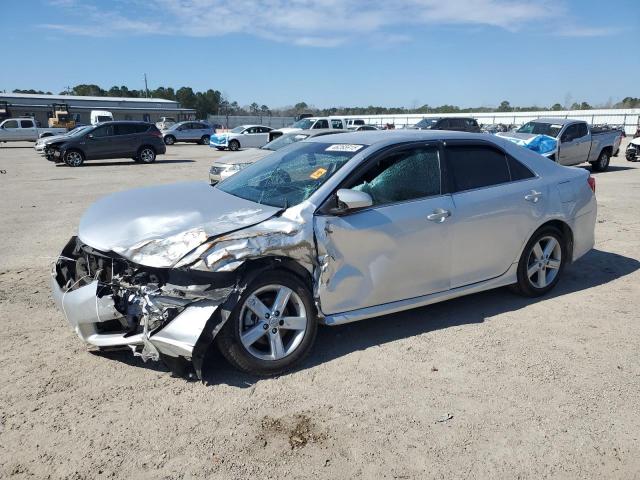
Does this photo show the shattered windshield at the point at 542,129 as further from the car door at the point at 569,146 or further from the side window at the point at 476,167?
the side window at the point at 476,167

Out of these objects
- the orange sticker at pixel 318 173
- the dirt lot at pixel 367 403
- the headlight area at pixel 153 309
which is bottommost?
the dirt lot at pixel 367 403

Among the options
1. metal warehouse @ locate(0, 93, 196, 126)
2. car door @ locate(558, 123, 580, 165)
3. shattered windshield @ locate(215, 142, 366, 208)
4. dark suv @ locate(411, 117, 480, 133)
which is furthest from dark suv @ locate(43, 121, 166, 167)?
metal warehouse @ locate(0, 93, 196, 126)

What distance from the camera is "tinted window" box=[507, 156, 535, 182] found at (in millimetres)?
4902

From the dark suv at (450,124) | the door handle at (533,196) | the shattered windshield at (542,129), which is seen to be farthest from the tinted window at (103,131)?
the door handle at (533,196)

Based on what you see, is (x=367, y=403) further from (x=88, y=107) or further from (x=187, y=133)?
(x=88, y=107)

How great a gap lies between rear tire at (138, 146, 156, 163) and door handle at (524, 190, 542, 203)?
769 inches

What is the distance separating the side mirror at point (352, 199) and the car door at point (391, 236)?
0.12m

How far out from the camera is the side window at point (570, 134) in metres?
15.8

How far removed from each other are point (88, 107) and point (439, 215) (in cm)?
7223

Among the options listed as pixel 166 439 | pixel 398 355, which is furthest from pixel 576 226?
pixel 166 439

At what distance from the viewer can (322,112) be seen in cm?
9788

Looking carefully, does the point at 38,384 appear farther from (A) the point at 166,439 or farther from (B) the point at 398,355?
(B) the point at 398,355

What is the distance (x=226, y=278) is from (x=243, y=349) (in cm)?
49

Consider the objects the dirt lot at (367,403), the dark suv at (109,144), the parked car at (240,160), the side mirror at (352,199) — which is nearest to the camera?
the dirt lot at (367,403)
